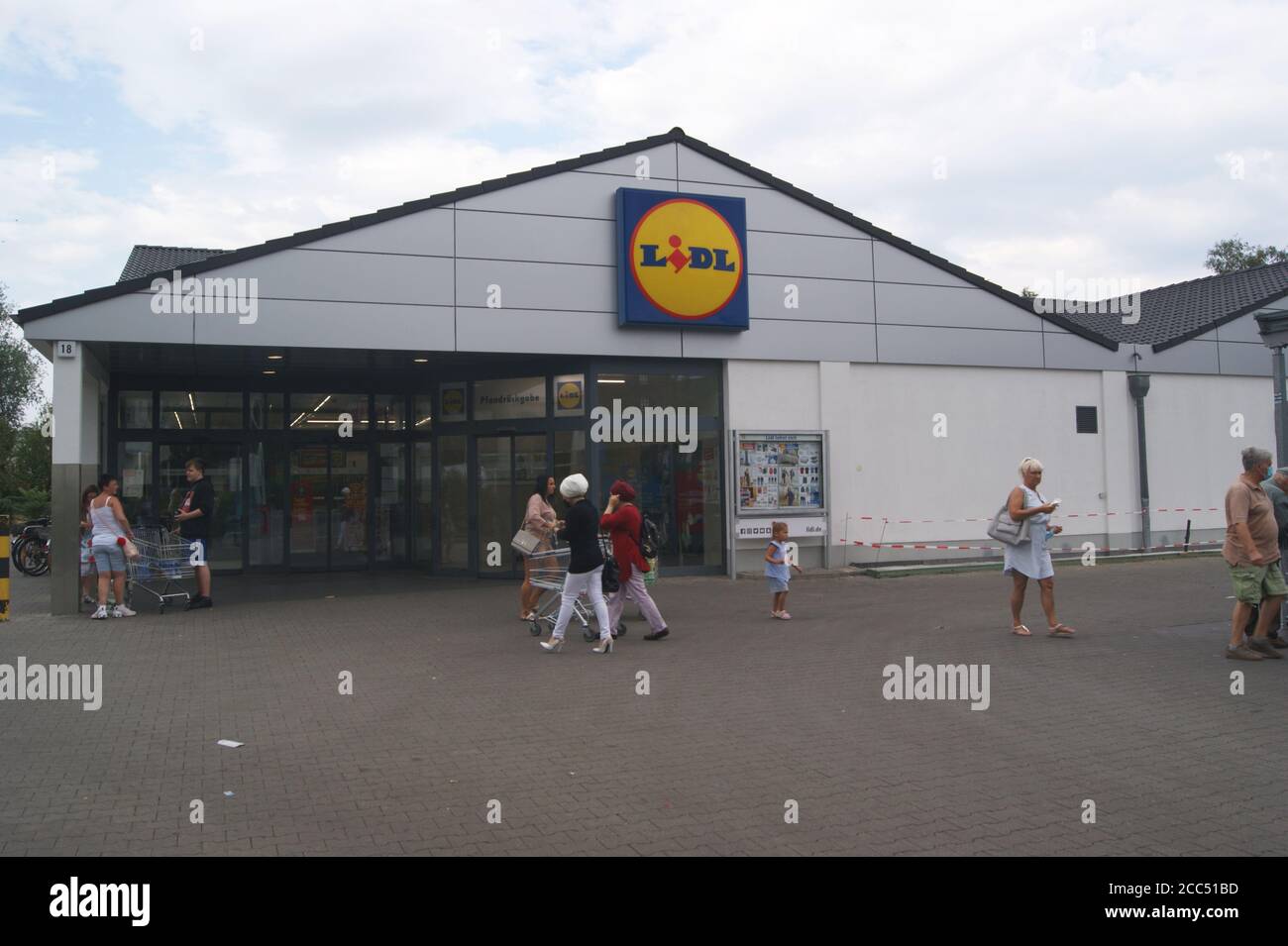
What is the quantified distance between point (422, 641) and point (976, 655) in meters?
5.73

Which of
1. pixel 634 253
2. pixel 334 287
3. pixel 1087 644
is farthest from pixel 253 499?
pixel 1087 644

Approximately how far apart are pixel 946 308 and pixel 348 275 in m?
10.6

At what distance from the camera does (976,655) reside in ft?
32.8

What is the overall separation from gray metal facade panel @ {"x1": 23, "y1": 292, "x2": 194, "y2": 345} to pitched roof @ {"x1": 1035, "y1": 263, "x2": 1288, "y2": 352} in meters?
17.9

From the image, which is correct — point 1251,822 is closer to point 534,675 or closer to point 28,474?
point 534,675

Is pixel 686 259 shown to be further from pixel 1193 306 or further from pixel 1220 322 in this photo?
pixel 1193 306

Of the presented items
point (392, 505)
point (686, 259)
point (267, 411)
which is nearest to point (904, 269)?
point (686, 259)

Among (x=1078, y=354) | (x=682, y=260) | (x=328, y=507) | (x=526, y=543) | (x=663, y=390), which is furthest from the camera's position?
(x=1078, y=354)

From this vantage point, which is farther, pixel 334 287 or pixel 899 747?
pixel 334 287

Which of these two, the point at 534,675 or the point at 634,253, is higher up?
the point at 634,253

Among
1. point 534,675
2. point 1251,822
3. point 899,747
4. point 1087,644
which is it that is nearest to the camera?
point 1251,822

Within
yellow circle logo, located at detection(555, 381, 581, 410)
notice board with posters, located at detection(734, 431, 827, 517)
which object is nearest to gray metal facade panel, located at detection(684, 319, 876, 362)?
Answer: notice board with posters, located at detection(734, 431, 827, 517)

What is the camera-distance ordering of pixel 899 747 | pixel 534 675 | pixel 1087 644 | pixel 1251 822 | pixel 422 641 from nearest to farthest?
pixel 1251 822, pixel 899 747, pixel 534 675, pixel 1087 644, pixel 422 641

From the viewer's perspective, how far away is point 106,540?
1336 cm
